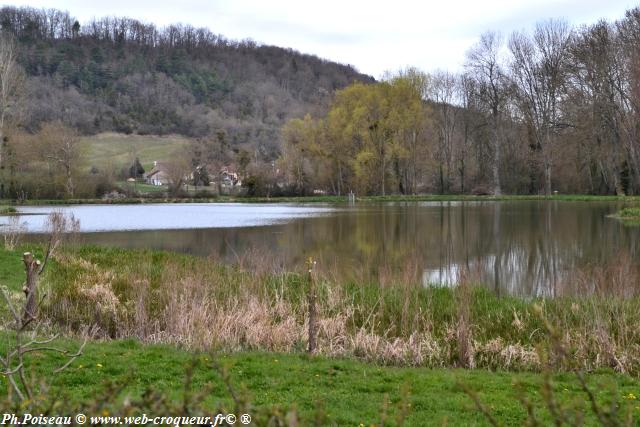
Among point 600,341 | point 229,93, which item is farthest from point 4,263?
point 229,93

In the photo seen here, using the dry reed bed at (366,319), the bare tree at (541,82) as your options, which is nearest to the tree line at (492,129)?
the bare tree at (541,82)

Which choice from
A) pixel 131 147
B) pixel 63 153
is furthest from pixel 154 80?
pixel 63 153

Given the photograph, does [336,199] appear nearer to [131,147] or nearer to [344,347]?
[344,347]

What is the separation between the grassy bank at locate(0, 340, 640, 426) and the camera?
6.21 metres

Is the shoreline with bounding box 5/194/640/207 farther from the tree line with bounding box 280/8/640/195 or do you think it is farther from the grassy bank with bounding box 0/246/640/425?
the grassy bank with bounding box 0/246/640/425

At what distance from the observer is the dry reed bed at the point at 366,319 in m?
8.99

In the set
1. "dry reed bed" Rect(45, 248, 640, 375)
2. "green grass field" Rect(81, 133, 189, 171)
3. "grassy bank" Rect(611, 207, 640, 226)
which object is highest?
"green grass field" Rect(81, 133, 189, 171)

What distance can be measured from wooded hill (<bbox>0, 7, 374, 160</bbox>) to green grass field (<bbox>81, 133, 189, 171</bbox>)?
4406 millimetres

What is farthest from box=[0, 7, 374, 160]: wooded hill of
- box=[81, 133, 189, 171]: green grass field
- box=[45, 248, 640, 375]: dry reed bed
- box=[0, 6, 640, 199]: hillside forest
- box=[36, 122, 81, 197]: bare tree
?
box=[45, 248, 640, 375]: dry reed bed

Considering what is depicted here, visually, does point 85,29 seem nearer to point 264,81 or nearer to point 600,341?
point 264,81

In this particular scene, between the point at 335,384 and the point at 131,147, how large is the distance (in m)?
118

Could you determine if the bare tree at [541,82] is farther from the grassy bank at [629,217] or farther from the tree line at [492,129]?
the grassy bank at [629,217]

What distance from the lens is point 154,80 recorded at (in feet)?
532

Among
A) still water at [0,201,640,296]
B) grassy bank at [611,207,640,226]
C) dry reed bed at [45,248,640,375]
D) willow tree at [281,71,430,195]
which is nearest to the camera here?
dry reed bed at [45,248,640,375]
